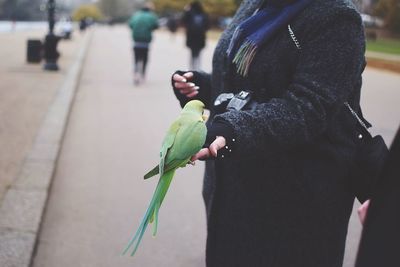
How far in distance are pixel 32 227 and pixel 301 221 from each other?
254 cm

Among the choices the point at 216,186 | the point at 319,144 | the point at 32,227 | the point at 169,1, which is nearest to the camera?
the point at 319,144

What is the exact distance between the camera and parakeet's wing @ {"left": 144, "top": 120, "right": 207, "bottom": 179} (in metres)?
1.47

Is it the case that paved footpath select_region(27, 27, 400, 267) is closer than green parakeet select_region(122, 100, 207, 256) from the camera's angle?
No

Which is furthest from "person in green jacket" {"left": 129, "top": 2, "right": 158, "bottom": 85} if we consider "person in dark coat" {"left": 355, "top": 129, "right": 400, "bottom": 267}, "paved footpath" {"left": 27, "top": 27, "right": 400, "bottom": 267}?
"person in dark coat" {"left": 355, "top": 129, "right": 400, "bottom": 267}

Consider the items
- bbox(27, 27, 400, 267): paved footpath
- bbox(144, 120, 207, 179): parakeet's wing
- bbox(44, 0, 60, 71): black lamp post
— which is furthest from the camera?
bbox(44, 0, 60, 71): black lamp post

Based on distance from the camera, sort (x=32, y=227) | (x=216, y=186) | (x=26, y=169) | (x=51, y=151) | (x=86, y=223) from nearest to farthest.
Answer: (x=216, y=186) < (x=32, y=227) < (x=86, y=223) < (x=26, y=169) < (x=51, y=151)

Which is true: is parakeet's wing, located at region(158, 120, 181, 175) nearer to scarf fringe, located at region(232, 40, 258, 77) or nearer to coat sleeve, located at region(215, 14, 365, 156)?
coat sleeve, located at region(215, 14, 365, 156)

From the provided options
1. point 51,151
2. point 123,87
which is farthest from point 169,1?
point 51,151

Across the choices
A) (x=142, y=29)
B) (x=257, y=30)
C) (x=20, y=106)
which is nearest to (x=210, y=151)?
(x=257, y=30)

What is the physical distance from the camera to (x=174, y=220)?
4.42 metres

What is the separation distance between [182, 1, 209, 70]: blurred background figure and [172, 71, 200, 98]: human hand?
1156 centimetres

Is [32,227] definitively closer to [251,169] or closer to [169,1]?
[251,169]

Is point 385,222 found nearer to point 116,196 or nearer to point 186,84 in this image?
point 186,84

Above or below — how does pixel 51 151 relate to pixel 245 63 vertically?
below
